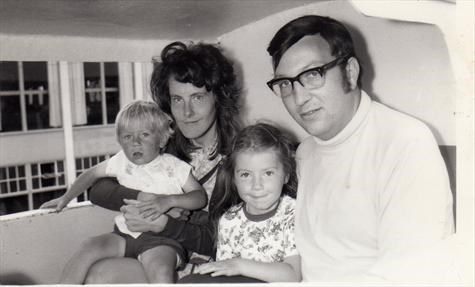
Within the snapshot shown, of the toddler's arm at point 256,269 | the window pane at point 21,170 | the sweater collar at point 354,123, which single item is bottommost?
the window pane at point 21,170

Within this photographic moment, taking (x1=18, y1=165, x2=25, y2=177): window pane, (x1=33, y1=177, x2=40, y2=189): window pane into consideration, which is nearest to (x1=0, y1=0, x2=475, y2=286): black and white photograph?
(x1=33, y1=177, x2=40, y2=189): window pane

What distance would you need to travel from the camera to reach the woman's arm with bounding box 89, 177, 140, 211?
1584 mm

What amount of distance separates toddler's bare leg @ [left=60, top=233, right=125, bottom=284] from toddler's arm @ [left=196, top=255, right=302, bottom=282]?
499mm

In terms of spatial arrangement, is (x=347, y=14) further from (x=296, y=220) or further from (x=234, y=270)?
(x=234, y=270)

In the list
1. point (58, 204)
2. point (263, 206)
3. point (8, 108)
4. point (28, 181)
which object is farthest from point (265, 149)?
point (28, 181)

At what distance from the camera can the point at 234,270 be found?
1.16m

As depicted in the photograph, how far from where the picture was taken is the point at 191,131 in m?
1.67

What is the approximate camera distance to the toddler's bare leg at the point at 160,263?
55.7 inches

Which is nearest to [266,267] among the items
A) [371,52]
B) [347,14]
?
[371,52]

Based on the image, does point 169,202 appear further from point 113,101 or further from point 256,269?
point 113,101

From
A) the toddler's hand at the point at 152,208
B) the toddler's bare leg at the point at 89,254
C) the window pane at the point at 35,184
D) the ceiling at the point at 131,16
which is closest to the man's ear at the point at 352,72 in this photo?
the ceiling at the point at 131,16

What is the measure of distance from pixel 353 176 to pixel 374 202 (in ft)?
0.27

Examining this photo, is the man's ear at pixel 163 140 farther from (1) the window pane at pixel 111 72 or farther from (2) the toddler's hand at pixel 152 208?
(1) the window pane at pixel 111 72

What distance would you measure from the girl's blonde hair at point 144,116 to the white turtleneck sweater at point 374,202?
656mm
